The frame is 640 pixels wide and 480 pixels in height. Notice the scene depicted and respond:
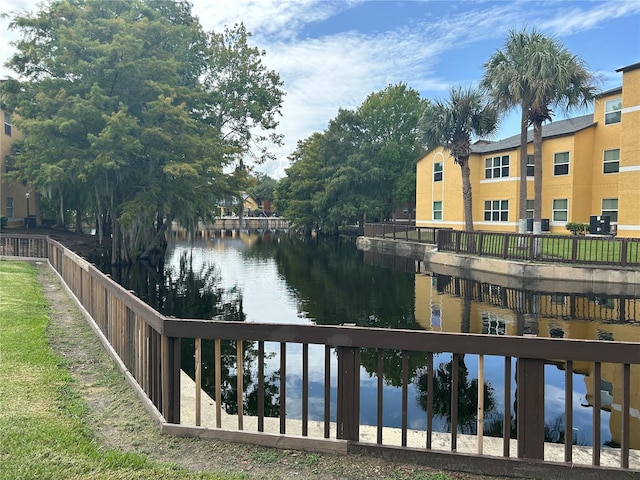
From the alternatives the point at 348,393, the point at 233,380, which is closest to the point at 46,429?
the point at 348,393

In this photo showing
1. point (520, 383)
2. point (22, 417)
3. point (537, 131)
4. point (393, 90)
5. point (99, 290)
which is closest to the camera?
point (520, 383)

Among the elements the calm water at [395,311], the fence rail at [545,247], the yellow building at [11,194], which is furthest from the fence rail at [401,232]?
the yellow building at [11,194]

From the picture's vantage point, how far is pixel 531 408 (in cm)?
327

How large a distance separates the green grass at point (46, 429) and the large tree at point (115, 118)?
593 inches

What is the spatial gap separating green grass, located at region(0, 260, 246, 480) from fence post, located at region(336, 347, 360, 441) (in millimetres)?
881

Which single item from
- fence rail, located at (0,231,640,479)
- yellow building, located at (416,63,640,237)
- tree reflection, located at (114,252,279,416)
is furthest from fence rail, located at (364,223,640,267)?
fence rail, located at (0,231,640,479)

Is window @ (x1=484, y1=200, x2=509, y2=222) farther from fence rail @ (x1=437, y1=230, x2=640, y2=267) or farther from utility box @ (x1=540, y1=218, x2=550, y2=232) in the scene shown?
fence rail @ (x1=437, y1=230, x2=640, y2=267)

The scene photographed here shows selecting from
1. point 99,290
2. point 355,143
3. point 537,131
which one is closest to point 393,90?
point 355,143

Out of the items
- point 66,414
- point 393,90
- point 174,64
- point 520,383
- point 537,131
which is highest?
point 393,90

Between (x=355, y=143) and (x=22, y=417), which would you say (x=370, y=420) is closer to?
(x=22, y=417)

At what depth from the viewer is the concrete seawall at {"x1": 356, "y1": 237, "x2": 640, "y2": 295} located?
16.1m

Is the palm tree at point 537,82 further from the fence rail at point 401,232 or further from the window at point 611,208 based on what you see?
the fence rail at point 401,232

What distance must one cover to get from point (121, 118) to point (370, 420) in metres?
18.4

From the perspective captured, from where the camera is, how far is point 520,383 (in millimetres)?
3275
